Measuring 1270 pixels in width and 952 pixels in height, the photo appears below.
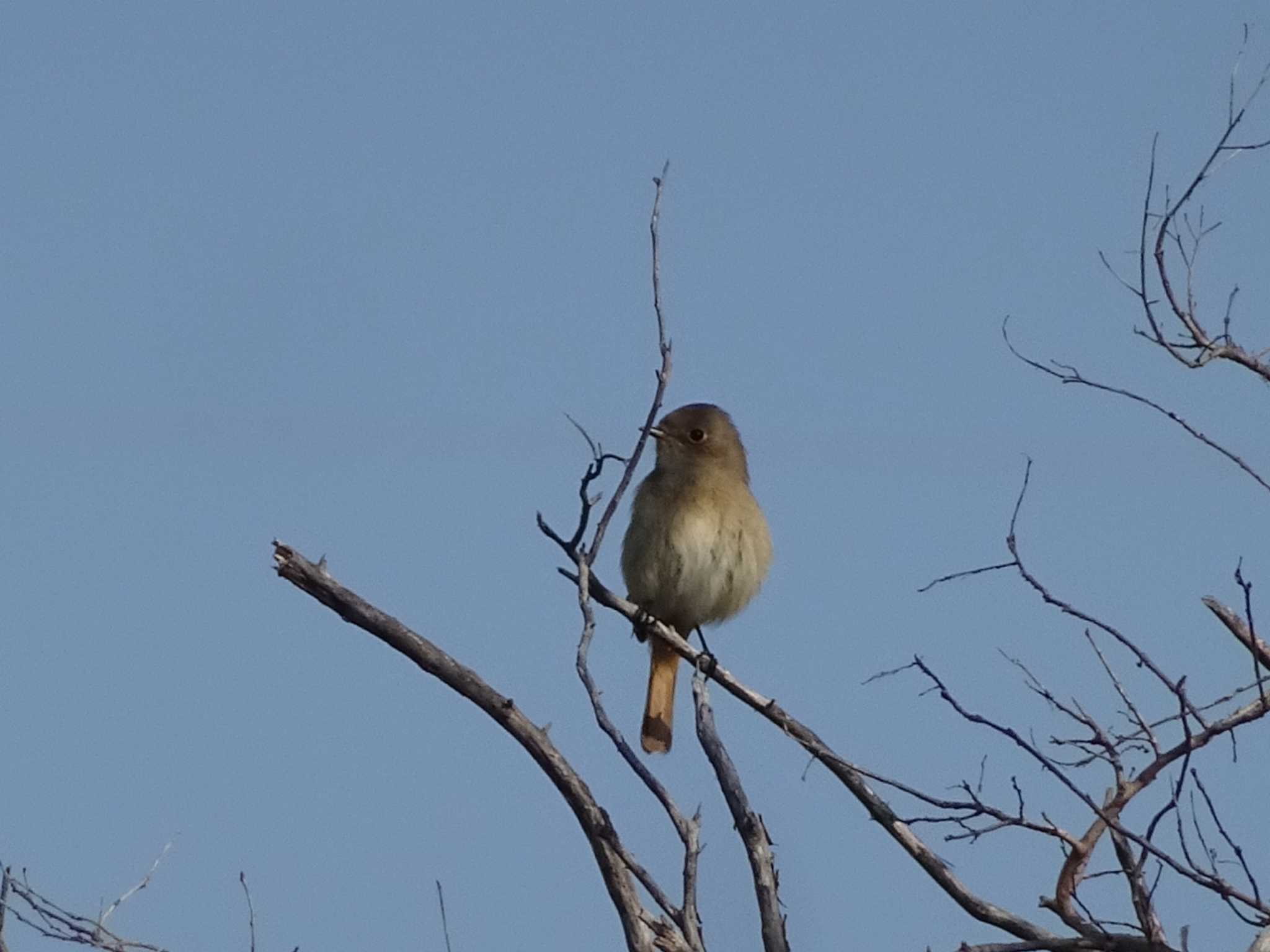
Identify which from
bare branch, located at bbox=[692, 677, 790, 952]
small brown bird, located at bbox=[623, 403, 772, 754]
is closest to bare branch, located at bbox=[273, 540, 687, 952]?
bare branch, located at bbox=[692, 677, 790, 952]

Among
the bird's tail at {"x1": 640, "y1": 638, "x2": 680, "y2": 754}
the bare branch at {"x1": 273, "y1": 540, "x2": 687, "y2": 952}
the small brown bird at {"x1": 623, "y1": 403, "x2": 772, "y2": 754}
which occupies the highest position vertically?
the small brown bird at {"x1": 623, "y1": 403, "x2": 772, "y2": 754}

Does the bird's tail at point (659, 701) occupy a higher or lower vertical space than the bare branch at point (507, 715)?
Result: higher

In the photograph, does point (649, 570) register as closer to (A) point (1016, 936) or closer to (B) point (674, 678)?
(B) point (674, 678)

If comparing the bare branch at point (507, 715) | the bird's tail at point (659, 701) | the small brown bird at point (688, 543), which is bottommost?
the bare branch at point (507, 715)

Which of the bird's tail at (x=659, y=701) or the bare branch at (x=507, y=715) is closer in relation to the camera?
the bare branch at (x=507, y=715)

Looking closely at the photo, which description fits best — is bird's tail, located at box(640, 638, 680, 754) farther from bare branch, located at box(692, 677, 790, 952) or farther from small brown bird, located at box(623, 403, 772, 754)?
bare branch, located at box(692, 677, 790, 952)

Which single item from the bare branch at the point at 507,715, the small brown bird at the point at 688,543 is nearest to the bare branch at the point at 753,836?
the bare branch at the point at 507,715

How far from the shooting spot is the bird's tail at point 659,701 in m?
8.79

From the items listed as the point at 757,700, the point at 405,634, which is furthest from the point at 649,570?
the point at 405,634

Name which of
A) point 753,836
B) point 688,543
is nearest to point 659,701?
point 688,543

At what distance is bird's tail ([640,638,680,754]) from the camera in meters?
8.79

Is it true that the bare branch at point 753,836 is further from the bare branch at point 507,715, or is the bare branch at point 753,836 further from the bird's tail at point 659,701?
the bird's tail at point 659,701

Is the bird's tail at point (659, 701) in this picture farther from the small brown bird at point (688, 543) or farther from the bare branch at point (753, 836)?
the bare branch at point (753, 836)

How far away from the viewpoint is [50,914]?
5.72 meters
